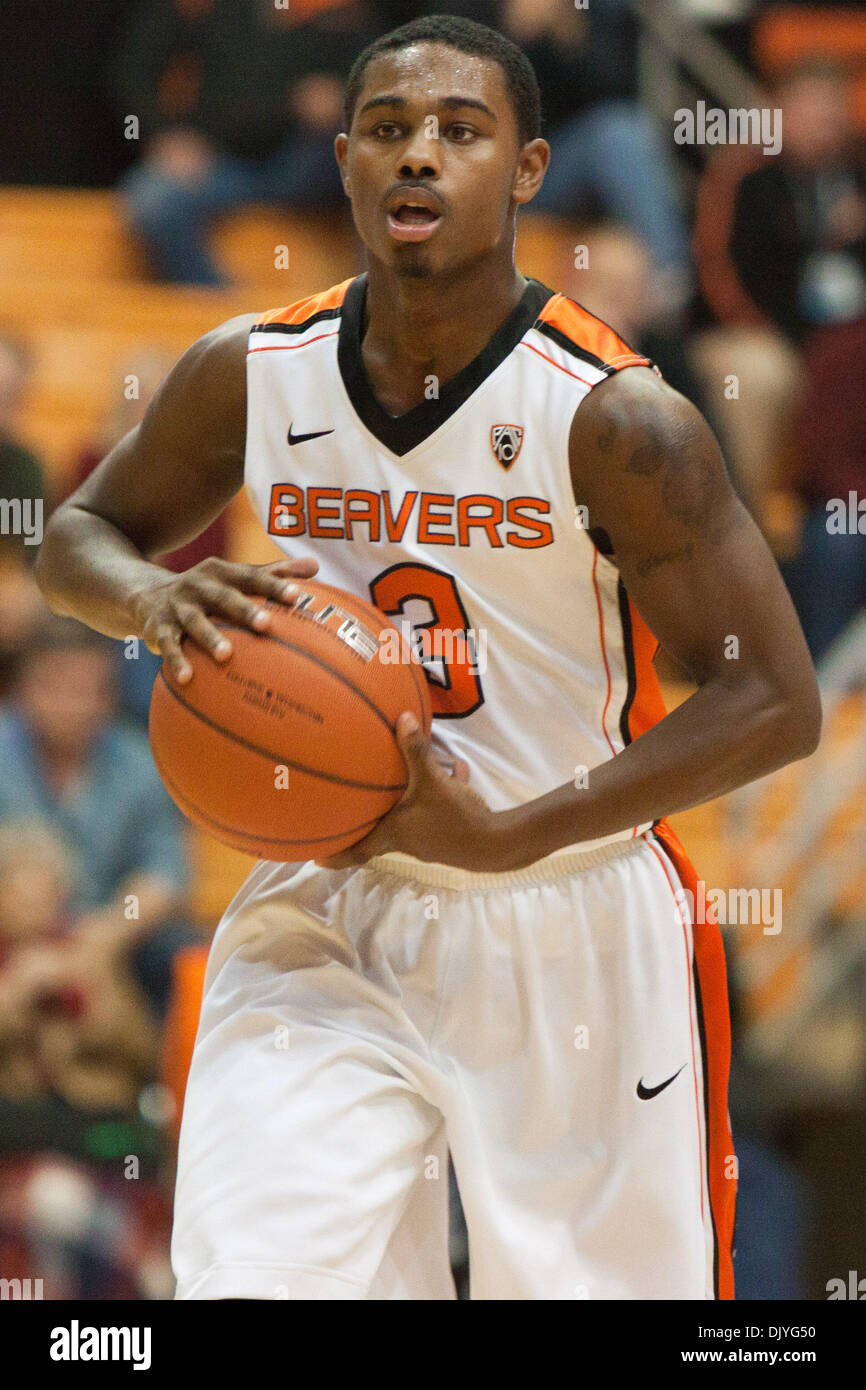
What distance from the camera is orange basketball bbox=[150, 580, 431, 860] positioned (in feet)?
9.34

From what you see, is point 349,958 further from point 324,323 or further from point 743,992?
point 743,992

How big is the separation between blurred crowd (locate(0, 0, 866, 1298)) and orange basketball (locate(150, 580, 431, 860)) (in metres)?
0.99

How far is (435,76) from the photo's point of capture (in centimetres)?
297

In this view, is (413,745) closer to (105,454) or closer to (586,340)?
(586,340)

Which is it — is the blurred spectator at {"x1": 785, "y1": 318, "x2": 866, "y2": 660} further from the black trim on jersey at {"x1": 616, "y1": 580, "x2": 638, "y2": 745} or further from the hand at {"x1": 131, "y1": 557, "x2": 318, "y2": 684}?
the hand at {"x1": 131, "y1": 557, "x2": 318, "y2": 684}

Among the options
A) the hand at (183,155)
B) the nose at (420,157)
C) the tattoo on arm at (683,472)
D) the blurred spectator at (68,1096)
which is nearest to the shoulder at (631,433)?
the tattoo on arm at (683,472)

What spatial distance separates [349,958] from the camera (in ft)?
10.2

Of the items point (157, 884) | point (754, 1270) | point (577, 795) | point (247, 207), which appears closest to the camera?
point (577, 795)

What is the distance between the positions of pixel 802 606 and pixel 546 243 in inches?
89.9

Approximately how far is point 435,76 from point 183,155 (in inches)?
196

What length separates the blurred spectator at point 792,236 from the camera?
7.01 m

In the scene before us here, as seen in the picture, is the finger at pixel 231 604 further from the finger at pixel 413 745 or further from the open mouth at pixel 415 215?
the open mouth at pixel 415 215

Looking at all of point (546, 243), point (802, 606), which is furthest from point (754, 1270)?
point (546, 243)

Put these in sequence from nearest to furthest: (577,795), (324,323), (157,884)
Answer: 1. (577,795)
2. (324,323)
3. (157,884)
